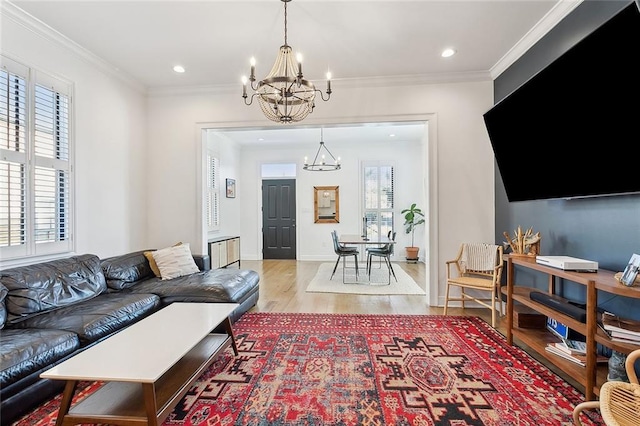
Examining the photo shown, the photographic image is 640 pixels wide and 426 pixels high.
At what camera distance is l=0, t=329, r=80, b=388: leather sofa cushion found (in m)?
1.58

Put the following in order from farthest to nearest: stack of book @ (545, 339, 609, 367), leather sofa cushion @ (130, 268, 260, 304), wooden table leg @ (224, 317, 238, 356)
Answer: leather sofa cushion @ (130, 268, 260, 304)
wooden table leg @ (224, 317, 238, 356)
stack of book @ (545, 339, 609, 367)

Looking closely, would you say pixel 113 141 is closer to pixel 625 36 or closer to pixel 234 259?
pixel 234 259

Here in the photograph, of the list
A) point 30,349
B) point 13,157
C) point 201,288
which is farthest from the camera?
point 201,288

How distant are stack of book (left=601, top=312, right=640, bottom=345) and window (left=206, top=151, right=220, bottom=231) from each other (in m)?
5.82

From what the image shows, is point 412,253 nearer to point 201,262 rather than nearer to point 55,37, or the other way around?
point 201,262

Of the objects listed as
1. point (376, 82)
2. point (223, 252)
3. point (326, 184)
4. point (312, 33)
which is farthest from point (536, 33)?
point (223, 252)

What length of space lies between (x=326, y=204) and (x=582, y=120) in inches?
225

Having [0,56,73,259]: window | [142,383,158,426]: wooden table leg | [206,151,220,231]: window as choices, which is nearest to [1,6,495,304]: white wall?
[0,56,73,259]: window

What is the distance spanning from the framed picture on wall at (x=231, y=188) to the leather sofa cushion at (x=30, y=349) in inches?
202

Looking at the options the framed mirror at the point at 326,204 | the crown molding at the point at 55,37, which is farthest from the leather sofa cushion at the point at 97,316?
the framed mirror at the point at 326,204

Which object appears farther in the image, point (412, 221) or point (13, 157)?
point (412, 221)

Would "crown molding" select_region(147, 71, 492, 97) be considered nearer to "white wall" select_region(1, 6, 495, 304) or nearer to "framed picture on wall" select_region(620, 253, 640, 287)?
"white wall" select_region(1, 6, 495, 304)

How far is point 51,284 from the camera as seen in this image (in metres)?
2.44

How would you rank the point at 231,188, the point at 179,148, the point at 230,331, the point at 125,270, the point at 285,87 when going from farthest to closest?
the point at 231,188 < the point at 179,148 < the point at 125,270 < the point at 230,331 < the point at 285,87
